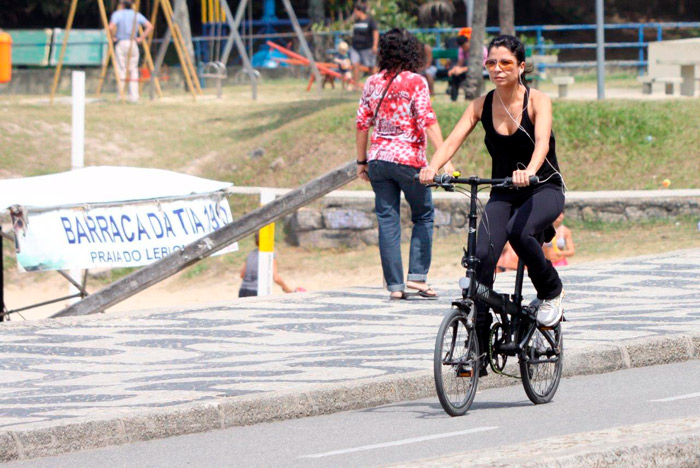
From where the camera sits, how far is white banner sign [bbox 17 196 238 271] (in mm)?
10992

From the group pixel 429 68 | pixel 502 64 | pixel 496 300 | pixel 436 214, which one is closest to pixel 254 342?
pixel 496 300

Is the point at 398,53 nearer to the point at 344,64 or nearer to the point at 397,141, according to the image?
the point at 397,141

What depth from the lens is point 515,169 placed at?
762cm

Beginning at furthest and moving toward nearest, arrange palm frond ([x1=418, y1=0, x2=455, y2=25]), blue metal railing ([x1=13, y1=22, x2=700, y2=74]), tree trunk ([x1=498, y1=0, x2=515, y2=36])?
palm frond ([x1=418, y1=0, x2=455, y2=25]) < blue metal railing ([x1=13, y1=22, x2=700, y2=74]) < tree trunk ([x1=498, y1=0, x2=515, y2=36])

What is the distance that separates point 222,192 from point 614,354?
4794 mm

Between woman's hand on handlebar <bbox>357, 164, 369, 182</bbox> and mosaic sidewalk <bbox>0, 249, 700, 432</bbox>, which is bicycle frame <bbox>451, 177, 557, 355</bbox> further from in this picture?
woman's hand on handlebar <bbox>357, 164, 369, 182</bbox>

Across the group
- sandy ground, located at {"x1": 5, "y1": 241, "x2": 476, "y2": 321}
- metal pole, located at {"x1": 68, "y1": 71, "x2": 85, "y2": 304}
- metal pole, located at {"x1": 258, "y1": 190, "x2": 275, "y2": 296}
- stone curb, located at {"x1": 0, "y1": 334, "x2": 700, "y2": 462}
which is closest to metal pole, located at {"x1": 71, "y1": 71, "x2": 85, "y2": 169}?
metal pole, located at {"x1": 68, "y1": 71, "x2": 85, "y2": 304}

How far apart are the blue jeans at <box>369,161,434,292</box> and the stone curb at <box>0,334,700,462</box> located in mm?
2430

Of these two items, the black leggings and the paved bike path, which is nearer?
the paved bike path

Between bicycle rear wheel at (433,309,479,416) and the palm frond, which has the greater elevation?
the palm frond

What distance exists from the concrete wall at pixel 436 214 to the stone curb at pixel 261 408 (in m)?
9.49

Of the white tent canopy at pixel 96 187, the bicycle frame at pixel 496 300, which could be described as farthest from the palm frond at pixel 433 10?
the bicycle frame at pixel 496 300

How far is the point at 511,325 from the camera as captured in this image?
7574mm

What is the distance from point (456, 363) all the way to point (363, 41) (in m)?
21.1
